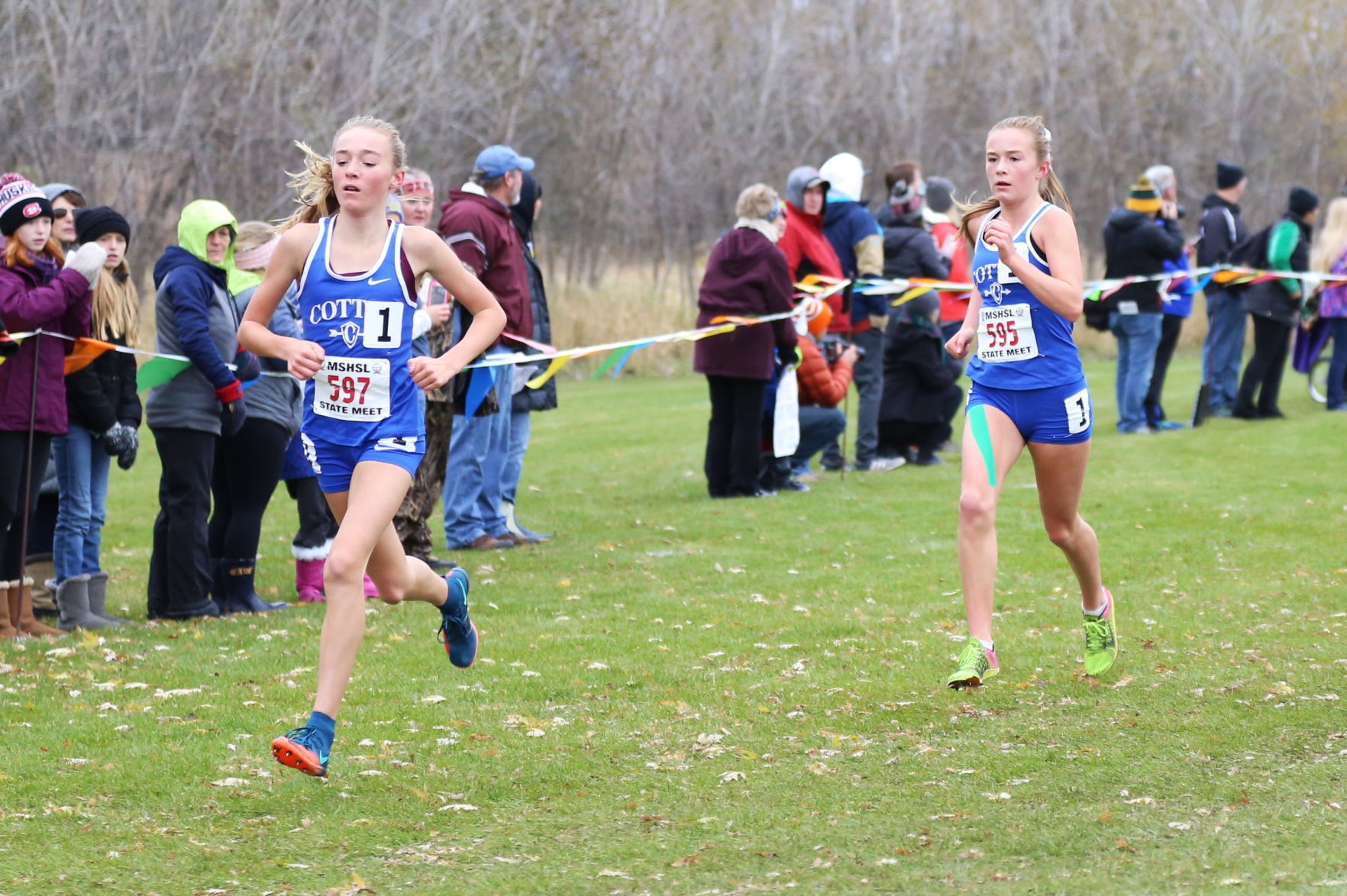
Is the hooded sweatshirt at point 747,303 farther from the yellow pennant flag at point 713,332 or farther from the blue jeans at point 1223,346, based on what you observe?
the blue jeans at point 1223,346

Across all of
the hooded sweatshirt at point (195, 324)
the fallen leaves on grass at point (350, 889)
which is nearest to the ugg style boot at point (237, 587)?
the hooded sweatshirt at point (195, 324)

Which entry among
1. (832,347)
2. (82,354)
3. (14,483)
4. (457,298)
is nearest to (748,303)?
(832,347)

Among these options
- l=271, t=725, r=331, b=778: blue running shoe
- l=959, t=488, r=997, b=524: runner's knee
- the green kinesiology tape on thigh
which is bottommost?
l=271, t=725, r=331, b=778: blue running shoe

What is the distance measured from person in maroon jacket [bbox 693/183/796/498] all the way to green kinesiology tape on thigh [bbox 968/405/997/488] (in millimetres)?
5858

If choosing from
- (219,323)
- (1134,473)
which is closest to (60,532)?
(219,323)

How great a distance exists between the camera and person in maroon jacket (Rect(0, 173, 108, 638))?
728 centimetres

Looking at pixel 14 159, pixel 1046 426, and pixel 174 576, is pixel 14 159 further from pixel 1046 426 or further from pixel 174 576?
pixel 1046 426

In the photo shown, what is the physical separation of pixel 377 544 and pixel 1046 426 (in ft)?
8.04

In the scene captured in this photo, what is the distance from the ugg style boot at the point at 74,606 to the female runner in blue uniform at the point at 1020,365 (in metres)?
4.62

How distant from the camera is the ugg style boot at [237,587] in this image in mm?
8344

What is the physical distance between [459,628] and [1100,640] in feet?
8.22

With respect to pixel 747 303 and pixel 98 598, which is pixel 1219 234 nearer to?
pixel 747 303

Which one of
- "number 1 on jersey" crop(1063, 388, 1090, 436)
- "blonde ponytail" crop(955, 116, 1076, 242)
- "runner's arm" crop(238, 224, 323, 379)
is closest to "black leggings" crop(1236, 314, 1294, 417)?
"blonde ponytail" crop(955, 116, 1076, 242)

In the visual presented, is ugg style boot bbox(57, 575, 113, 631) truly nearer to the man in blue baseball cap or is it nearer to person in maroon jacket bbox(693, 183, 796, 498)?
the man in blue baseball cap
